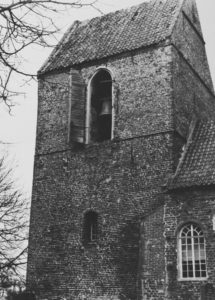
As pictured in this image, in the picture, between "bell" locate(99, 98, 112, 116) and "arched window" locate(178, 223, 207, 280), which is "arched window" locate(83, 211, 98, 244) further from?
"bell" locate(99, 98, 112, 116)

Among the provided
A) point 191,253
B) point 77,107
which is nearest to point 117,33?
point 77,107

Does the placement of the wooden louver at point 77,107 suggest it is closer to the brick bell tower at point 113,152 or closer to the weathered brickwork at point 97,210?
the brick bell tower at point 113,152

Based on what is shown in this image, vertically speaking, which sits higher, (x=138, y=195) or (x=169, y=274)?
(x=138, y=195)

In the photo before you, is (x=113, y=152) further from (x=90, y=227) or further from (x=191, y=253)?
(x=191, y=253)

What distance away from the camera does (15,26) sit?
20.0ft

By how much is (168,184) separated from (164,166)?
2.68 feet

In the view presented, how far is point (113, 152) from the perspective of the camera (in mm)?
17562

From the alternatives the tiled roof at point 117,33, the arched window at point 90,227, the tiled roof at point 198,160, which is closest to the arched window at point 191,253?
the tiled roof at point 198,160

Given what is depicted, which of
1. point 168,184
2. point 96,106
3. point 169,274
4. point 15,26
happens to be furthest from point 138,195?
point 15,26

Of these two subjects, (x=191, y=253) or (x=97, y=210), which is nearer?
(x=191, y=253)

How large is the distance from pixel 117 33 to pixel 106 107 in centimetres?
341

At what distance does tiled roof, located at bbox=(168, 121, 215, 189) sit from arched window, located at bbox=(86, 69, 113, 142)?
10.4ft

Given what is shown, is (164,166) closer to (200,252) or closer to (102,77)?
(200,252)

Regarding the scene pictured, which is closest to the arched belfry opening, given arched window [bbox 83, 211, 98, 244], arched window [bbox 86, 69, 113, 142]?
arched window [bbox 86, 69, 113, 142]
